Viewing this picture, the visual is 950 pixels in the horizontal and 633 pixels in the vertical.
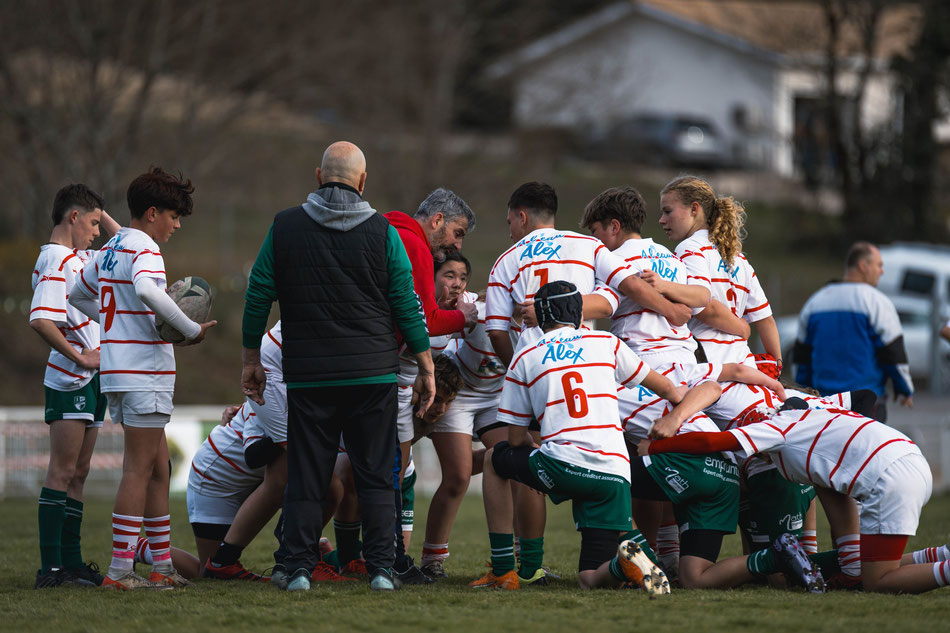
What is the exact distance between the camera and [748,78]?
1155 inches

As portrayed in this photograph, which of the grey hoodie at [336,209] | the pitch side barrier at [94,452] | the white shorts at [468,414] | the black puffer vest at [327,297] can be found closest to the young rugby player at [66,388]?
the black puffer vest at [327,297]

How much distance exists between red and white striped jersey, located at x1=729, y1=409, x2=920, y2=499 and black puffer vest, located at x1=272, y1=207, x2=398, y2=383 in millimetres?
1932

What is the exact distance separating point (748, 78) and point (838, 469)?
26005 millimetres

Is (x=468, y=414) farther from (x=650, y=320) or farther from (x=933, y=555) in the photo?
(x=933, y=555)

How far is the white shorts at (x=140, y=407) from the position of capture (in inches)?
209

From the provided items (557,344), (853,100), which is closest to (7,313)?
(557,344)

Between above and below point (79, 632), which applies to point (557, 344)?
above

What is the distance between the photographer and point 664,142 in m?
26.3

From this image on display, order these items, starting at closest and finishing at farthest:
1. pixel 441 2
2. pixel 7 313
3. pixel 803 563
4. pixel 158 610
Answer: pixel 158 610 → pixel 803 563 → pixel 7 313 → pixel 441 2

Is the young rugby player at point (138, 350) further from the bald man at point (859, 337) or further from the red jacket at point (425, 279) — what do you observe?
the bald man at point (859, 337)

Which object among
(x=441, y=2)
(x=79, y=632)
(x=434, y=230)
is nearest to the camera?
(x=79, y=632)

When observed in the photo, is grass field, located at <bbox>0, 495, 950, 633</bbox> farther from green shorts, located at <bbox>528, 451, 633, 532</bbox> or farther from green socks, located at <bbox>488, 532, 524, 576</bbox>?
green shorts, located at <bbox>528, 451, 633, 532</bbox>

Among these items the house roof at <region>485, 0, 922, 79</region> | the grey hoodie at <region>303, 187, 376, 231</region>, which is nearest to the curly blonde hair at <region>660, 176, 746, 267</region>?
the grey hoodie at <region>303, 187, 376, 231</region>

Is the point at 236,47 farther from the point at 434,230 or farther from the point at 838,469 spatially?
the point at 838,469
